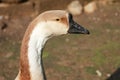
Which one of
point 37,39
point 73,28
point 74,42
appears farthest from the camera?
point 74,42

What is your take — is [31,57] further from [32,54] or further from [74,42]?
[74,42]

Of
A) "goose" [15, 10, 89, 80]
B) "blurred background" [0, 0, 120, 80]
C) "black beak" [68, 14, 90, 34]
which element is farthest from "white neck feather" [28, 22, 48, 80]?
"blurred background" [0, 0, 120, 80]

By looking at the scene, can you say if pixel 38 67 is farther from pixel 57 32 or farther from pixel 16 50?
pixel 16 50

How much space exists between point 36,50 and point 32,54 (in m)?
0.04

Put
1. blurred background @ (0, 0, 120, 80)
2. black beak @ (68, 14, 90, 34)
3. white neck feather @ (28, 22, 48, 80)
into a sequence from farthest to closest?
1. blurred background @ (0, 0, 120, 80)
2. black beak @ (68, 14, 90, 34)
3. white neck feather @ (28, 22, 48, 80)

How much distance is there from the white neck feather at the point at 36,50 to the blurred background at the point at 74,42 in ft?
5.03

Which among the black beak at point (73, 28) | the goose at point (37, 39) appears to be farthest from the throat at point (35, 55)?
the black beak at point (73, 28)

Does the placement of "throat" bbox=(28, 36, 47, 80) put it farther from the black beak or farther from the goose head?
the black beak

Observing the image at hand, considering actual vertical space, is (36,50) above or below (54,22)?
below

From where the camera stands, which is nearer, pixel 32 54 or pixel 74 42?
pixel 32 54

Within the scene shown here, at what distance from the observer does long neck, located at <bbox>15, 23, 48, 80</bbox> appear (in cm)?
264

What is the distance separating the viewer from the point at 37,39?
2646 mm

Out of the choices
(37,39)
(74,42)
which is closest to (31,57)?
(37,39)

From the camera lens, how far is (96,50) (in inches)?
188
